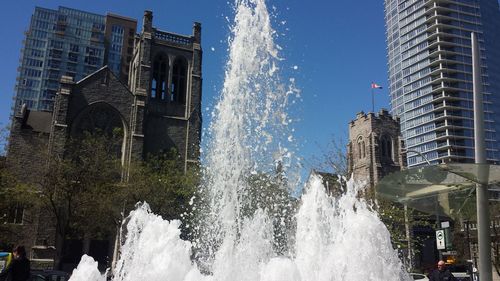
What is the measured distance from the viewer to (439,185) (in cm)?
957

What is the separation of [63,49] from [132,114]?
78.5 m

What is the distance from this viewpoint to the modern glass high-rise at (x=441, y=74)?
94.6m

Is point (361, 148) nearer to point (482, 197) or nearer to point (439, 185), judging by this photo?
point (439, 185)

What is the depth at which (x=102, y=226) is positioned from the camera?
31.0 meters

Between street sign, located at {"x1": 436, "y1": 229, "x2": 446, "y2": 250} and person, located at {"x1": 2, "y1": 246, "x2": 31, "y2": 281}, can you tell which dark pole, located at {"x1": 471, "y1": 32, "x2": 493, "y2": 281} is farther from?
person, located at {"x1": 2, "y1": 246, "x2": 31, "y2": 281}

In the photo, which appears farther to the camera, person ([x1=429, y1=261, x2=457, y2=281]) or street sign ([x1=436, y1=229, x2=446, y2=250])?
street sign ([x1=436, y1=229, x2=446, y2=250])

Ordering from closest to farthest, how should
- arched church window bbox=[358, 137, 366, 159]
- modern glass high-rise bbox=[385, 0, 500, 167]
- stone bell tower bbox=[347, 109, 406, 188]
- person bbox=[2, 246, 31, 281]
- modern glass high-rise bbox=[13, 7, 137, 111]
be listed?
person bbox=[2, 246, 31, 281] → stone bell tower bbox=[347, 109, 406, 188] → arched church window bbox=[358, 137, 366, 159] → modern glass high-rise bbox=[385, 0, 500, 167] → modern glass high-rise bbox=[13, 7, 137, 111]

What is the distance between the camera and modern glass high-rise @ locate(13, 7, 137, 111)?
103 meters

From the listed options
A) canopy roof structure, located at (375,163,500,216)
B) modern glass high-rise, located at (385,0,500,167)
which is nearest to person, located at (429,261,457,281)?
canopy roof structure, located at (375,163,500,216)

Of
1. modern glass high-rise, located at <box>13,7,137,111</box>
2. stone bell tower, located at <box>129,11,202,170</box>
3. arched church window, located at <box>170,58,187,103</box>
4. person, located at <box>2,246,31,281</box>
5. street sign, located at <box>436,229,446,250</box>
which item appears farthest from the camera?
modern glass high-rise, located at <box>13,7,137,111</box>

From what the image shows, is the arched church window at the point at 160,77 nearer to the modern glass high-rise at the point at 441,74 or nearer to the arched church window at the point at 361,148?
the arched church window at the point at 361,148

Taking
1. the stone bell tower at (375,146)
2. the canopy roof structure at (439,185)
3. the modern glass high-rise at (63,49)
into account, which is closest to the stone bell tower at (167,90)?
the stone bell tower at (375,146)

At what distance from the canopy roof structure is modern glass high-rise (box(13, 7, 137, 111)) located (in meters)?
98.5

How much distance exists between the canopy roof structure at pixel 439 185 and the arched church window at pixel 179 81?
114 feet
